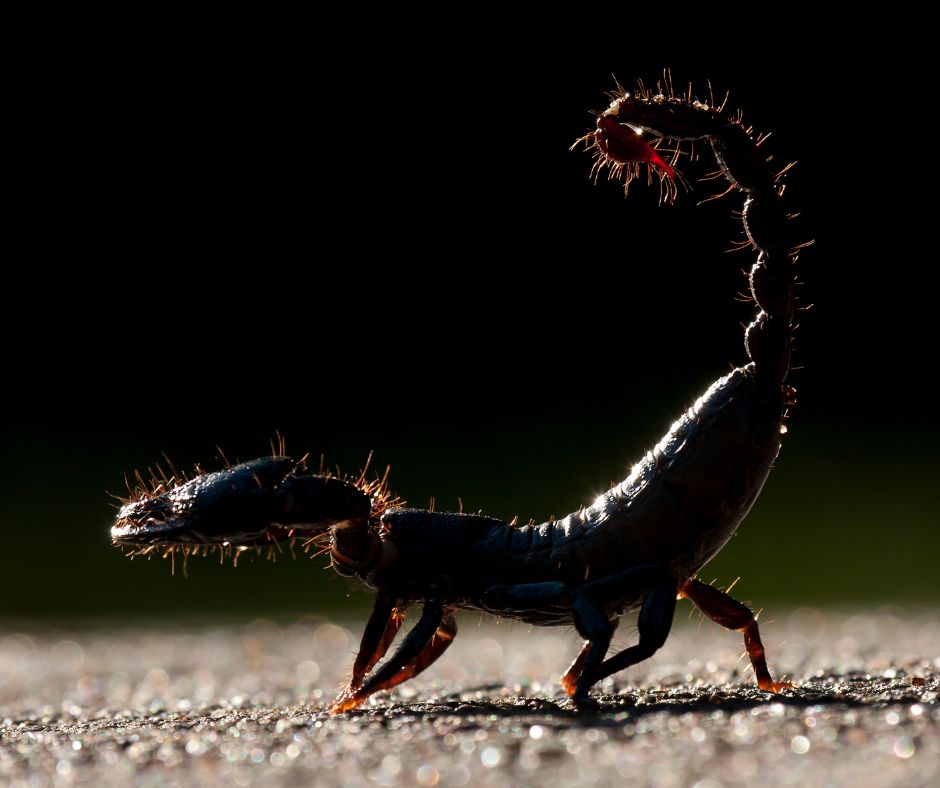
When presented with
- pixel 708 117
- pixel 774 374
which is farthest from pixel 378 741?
pixel 708 117

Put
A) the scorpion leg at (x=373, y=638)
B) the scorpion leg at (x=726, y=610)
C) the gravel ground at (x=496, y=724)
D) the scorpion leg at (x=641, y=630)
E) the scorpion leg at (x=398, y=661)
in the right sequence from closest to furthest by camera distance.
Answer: the gravel ground at (x=496, y=724)
the scorpion leg at (x=641, y=630)
the scorpion leg at (x=398, y=661)
the scorpion leg at (x=373, y=638)
the scorpion leg at (x=726, y=610)

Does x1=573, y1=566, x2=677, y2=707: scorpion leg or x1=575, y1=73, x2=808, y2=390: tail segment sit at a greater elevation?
x1=575, y1=73, x2=808, y2=390: tail segment

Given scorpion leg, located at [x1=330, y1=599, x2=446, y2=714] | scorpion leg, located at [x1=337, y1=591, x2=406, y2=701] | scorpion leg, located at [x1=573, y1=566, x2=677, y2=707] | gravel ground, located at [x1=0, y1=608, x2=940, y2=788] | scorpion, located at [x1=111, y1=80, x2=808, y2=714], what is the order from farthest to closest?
scorpion leg, located at [x1=337, y1=591, x2=406, y2=701] < scorpion, located at [x1=111, y1=80, x2=808, y2=714] < scorpion leg, located at [x1=330, y1=599, x2=446, y2=714] < scorpion leg, located at [x1=573, y1=566, x2=677, y2=707] < gravel ground, located at [x1=0, y1=608, x2=940, y2=788]


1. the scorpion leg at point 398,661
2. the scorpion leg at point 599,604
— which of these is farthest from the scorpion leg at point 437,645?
the scorpion leg at point 599,604

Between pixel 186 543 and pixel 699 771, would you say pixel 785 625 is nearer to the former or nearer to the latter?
pixel 186 543

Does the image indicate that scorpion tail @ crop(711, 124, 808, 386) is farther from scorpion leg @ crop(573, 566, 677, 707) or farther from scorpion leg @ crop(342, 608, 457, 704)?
scorpion leg @ crop(342, 608, 457, 704)

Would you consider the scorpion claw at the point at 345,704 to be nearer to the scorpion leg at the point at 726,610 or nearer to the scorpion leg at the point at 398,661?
the scorpion leg at the point at 398,661

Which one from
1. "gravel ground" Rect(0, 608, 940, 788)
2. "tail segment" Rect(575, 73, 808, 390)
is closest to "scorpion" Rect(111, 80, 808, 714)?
"tail segment" Rect(575, 73, 808, 390)
